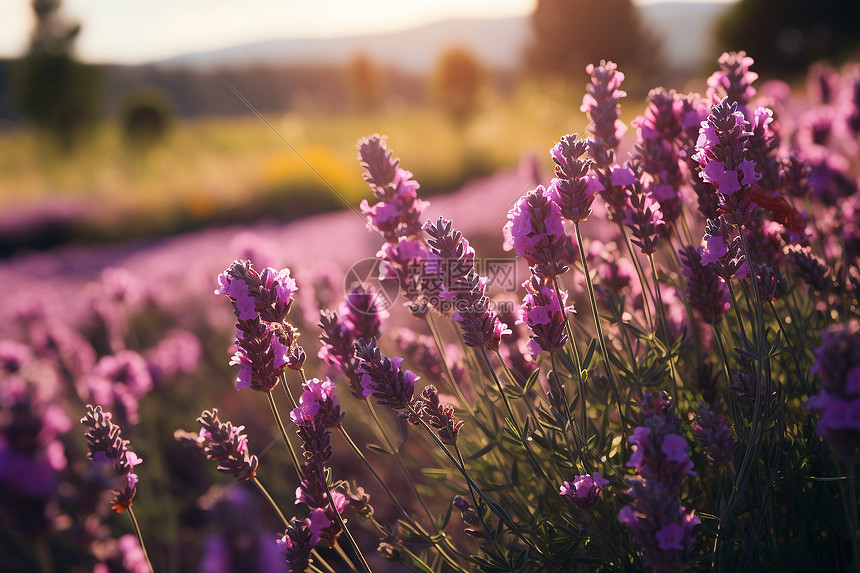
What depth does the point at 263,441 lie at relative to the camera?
4273mm

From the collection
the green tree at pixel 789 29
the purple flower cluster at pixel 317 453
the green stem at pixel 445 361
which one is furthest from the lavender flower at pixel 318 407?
the green tree at pixel 789 29

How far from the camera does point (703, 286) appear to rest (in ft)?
6.10

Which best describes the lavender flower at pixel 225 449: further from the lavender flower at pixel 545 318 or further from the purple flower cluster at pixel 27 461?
the lavender flower at pixel 545 318

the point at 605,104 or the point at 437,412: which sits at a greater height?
the point at 605,104

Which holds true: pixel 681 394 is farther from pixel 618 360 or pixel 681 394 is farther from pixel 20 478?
pixel 20 478

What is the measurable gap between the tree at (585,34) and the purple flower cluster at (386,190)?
24.4 m

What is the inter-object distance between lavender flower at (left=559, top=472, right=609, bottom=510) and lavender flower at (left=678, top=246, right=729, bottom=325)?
676 mm

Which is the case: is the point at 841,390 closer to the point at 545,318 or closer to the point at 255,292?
the point at 545,318

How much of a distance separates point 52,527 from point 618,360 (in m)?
1.86

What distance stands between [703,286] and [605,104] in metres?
0.74

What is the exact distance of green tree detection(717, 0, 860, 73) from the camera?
24.6 metres

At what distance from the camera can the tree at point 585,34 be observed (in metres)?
24.8

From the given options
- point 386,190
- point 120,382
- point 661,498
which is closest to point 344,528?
point 661,498

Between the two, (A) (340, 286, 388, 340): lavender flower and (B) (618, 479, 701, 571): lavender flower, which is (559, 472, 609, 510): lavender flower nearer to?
(B) (618, 479, 701, 571): lavender flower
